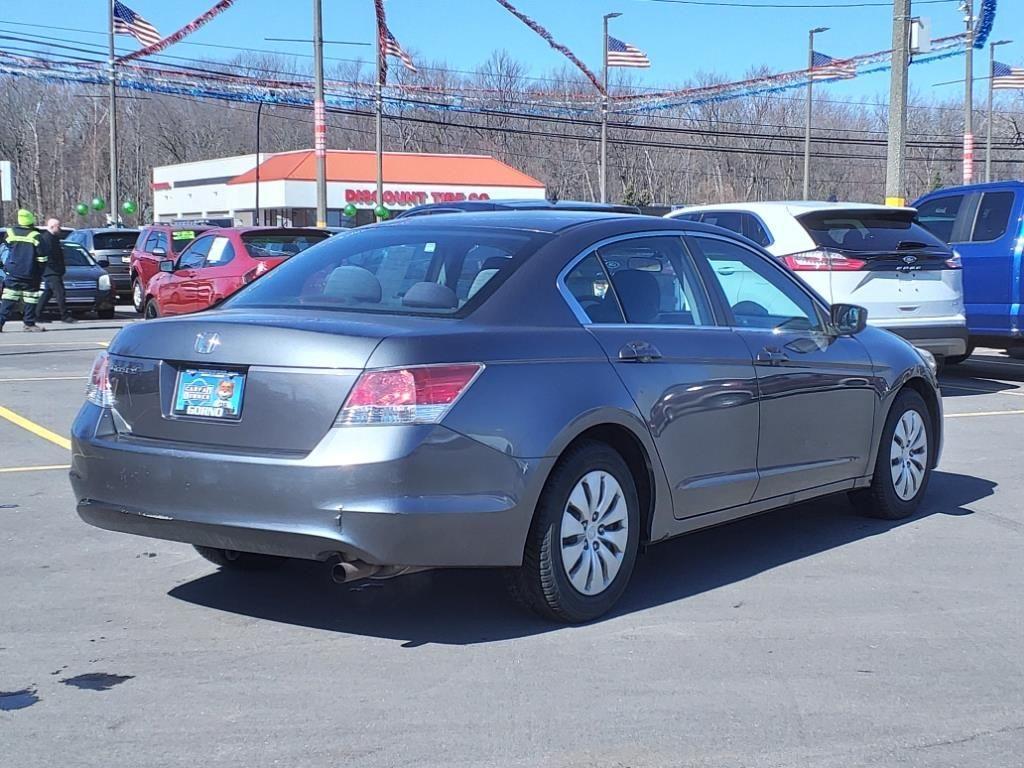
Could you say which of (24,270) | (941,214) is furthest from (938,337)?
(24,270)

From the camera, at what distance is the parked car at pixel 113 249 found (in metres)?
28.6

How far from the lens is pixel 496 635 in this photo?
503cm

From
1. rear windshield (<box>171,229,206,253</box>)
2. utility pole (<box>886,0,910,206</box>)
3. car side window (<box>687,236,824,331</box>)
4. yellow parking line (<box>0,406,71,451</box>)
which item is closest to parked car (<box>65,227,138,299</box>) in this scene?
rear windshield (<box>171,229,206,253</box>)

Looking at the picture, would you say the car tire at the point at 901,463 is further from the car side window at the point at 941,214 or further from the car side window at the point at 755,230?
the car side window at the point at 941,214

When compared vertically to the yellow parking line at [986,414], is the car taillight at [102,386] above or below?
above

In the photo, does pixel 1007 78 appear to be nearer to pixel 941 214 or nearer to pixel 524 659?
pixel 941 214

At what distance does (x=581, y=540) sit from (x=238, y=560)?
5.65ft

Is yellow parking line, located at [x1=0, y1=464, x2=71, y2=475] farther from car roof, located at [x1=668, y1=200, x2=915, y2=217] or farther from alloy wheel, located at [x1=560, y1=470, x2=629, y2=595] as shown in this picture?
car roof, located at [x1=668, y1=200, x2=915, y2=217]

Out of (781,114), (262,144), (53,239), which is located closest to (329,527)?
(53,239)

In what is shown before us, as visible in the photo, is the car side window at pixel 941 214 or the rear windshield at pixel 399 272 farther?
the car side window at pixel 941 214

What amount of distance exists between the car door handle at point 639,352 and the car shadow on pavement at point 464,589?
3.46 feet

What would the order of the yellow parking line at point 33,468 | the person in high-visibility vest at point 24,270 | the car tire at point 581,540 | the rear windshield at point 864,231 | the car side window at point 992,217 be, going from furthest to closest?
the person in high-visibility vest at point 24,270 < the car side window at point 992,217 < the rear windshield at point 864,231 < the yellow parking line at point 33,468 < the car tire at point 581,540

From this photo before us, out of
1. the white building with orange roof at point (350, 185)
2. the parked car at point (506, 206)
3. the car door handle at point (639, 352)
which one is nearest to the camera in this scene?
the car door handle at point (639, 352)

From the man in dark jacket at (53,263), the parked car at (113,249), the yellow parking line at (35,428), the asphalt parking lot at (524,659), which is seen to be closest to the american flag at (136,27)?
the parked car at (113,249)
